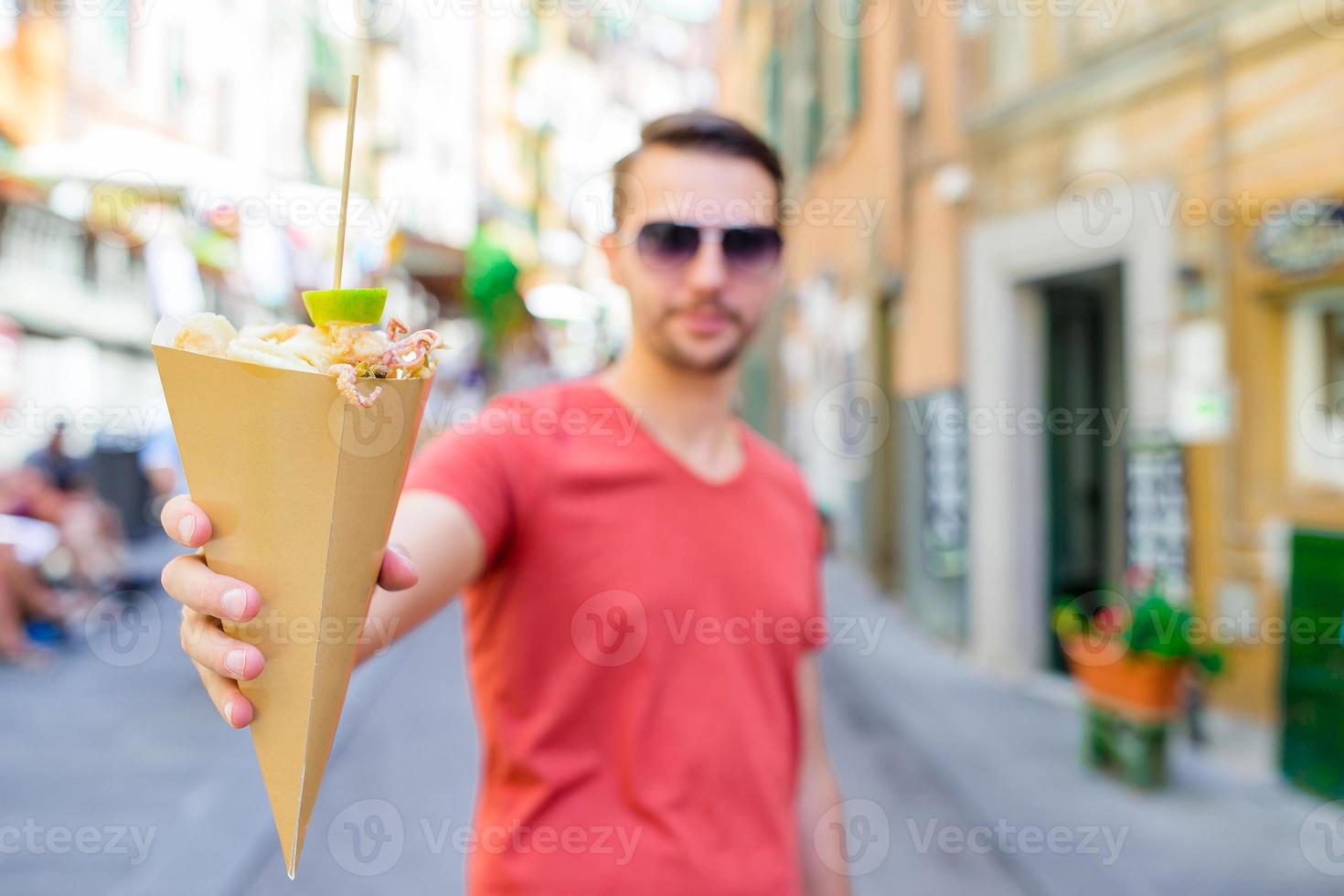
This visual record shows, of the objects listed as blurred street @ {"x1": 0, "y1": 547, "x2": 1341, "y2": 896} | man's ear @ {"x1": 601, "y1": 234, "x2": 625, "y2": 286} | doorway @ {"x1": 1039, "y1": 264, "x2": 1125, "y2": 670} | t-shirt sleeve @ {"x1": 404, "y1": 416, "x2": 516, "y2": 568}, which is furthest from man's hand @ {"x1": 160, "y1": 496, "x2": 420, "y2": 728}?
doorway @ {"x1": 1039, "y1": 264, "x2": 1125, "y2": 670}

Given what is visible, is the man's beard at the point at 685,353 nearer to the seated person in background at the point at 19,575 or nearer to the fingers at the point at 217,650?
the fingers at the point at 217,650

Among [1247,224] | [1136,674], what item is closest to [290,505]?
[1136,674]

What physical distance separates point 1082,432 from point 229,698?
28.4 feet

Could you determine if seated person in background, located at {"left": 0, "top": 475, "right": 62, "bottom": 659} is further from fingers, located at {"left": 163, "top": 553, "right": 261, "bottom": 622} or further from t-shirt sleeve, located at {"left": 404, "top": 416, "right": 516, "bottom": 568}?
fingers, located at {"left": 163, "top": 553, "right": 261, "bottom": 622}

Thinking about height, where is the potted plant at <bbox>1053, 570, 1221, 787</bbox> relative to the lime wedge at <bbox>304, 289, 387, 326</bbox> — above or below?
below

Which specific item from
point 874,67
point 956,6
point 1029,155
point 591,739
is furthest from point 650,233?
point 874,67

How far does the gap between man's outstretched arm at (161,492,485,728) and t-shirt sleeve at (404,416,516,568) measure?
2cm

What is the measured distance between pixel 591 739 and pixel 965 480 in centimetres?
758

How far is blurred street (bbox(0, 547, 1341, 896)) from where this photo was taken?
401 centimetres

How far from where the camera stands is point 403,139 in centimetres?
2789

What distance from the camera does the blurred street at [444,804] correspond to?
4.01m

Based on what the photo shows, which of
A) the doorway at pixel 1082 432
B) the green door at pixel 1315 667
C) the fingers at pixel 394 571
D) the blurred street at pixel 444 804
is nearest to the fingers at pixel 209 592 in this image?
the fingers at pixel 394 571

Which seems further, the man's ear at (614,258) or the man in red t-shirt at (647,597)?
the man's ear at (614,258)

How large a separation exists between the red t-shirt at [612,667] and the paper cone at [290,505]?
20.1 inches
